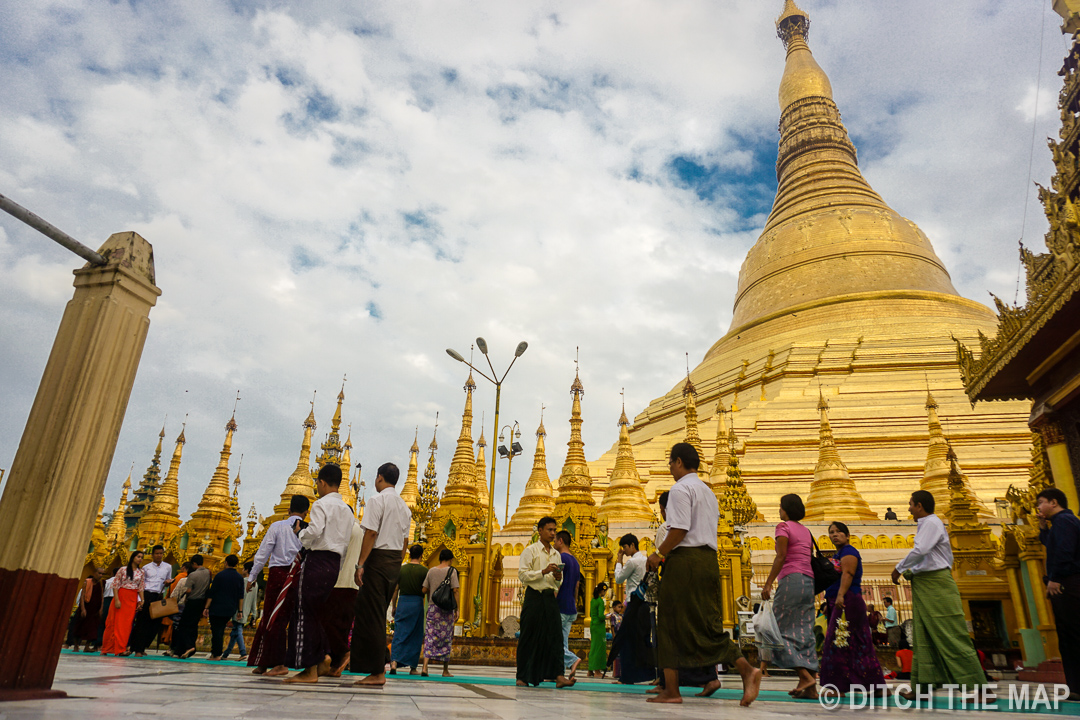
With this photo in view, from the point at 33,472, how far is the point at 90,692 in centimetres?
112


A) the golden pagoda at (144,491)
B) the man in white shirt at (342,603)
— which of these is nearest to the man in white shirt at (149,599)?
the man in white shirt at (342,603)

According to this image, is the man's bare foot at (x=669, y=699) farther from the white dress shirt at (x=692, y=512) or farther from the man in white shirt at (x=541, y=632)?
the man in white shirt at (x=541, y=632)

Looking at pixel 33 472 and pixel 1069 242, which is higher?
pixel 1069 242

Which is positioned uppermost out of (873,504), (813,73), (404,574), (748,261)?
(813,73)

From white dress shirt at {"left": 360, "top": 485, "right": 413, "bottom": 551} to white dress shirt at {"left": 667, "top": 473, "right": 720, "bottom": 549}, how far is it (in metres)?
2.20

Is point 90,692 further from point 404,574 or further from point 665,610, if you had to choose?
point 404,574

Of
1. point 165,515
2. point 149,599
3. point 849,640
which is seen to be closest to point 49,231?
point 849,640

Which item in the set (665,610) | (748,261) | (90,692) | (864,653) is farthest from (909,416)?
(90,692)

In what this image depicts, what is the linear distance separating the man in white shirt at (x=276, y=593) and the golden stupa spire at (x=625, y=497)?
13728 mm

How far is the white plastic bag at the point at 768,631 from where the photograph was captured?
573cm

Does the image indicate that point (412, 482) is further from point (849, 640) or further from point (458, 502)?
point (849, 640)

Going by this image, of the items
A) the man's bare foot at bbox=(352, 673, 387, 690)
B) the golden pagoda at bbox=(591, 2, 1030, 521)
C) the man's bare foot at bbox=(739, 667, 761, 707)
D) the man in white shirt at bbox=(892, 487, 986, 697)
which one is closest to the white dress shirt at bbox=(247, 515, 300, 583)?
the man's bare foot at bbox=(352, 673, 387, 690)

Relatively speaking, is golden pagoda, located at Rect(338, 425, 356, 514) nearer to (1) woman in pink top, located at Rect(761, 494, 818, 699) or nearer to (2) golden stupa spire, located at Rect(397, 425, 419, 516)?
(2) golden stupa spire, located at Rect(397, 425, 419, 516)

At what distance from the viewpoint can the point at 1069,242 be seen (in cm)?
781
